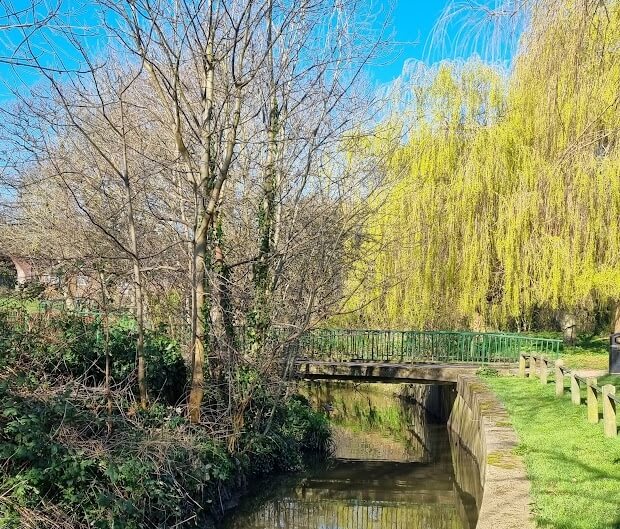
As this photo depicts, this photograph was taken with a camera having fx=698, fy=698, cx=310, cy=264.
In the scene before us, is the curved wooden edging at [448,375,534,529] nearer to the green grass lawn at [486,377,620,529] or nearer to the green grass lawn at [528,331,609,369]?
the green grass lawn at [486,377,620,529]

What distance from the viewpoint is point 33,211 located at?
1739 centimetres

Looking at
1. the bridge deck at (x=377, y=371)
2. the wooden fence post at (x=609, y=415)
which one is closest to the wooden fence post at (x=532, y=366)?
the bridge deck at (x=377, y=371)

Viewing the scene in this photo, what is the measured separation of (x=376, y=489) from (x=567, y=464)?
18.0 ft

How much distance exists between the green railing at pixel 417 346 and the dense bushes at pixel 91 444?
826cm

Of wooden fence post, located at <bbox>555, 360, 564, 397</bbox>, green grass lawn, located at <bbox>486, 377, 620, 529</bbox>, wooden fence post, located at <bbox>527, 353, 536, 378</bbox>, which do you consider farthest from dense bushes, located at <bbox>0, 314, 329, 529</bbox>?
wooden fence post, located at <bbox>527, 353, 536, 378</bbox>

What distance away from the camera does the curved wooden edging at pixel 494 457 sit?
6.50 m

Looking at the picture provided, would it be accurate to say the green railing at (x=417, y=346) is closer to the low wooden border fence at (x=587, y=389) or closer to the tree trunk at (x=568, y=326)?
the low wooden border fence at (x=587, y=389)

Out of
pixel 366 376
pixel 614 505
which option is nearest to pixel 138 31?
pixel 614 505

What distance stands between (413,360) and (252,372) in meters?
8.53

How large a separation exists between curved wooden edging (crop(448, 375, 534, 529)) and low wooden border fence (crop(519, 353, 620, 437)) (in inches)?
47.5

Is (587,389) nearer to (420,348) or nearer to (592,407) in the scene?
(592,407)

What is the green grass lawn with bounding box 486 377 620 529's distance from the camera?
638cm

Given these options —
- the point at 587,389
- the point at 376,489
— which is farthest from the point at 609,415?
the point at 376,489

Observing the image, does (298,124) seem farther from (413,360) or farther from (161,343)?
(413,360)
